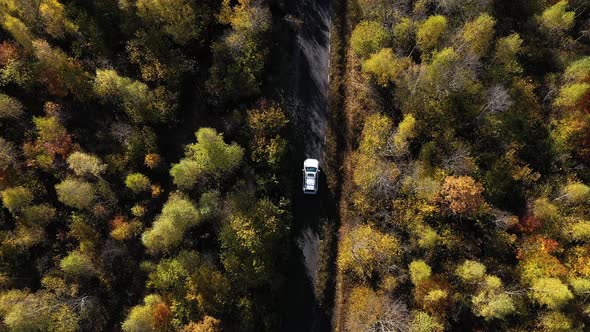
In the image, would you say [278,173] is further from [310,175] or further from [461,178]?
[461,178]

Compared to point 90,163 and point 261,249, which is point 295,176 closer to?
point 261,249

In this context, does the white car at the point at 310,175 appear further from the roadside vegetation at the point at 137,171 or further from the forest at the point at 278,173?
the roadside vegetation at the point at 137,171

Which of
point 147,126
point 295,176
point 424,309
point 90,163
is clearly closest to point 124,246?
point 90,163

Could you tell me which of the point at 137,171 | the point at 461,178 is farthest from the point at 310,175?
the point at 137,171

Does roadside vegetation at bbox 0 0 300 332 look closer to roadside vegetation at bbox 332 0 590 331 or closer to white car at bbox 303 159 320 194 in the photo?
white car at bbox 303 159 320 194

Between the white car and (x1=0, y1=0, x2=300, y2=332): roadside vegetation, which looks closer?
(x1=0, y1=0, x2=300, y2=332): roadside vegetation

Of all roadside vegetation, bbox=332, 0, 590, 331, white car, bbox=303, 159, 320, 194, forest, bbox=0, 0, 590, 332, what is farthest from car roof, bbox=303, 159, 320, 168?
roadside vegetation, bbox=332, 0, 590, 331
